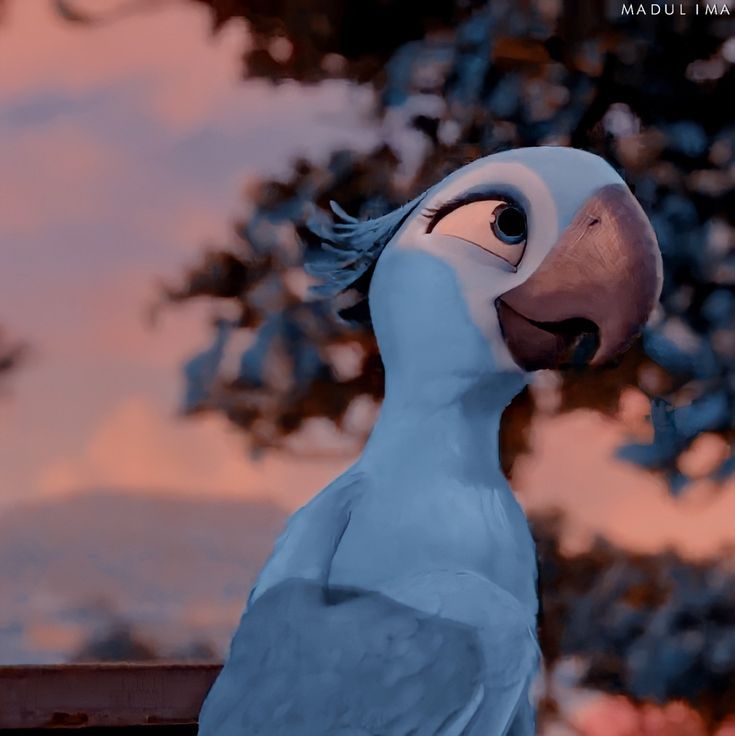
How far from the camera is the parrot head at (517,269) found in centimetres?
77

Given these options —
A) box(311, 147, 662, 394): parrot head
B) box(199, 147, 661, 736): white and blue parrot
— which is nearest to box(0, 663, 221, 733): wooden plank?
box(199, 147, 661, 736): white and blue parrot

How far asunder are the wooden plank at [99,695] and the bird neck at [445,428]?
2.14 feet

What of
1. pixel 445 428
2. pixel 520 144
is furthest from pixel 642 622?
pixel 445 428

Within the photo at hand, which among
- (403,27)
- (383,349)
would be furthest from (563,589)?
(383,349)

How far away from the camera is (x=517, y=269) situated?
79 cm

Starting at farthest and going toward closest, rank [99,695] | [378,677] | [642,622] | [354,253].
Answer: [642,622] → [99,695] → [354,253] → [378,677]

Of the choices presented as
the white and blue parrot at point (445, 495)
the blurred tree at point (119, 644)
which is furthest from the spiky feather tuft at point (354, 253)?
the blurred tree at point (119, 644)

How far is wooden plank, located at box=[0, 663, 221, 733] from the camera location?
52.4 inches

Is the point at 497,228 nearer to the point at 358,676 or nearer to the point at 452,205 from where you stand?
the point at 452,205

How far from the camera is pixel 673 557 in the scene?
1953mm

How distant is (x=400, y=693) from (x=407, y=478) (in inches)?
6.3

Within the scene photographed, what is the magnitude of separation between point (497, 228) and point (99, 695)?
0.88 m

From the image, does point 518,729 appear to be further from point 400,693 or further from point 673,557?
point 673,557

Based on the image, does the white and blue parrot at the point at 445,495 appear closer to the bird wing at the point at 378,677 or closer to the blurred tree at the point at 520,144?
the bird wing at the point at 378,677
